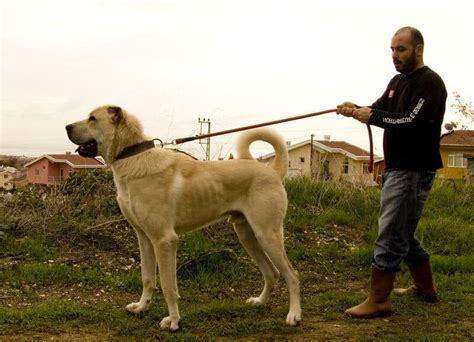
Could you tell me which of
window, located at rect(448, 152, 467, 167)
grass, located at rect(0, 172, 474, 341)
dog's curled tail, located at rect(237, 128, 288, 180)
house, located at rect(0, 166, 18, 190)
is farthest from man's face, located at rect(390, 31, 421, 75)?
window, located at rect(448, 152, 467, 167)

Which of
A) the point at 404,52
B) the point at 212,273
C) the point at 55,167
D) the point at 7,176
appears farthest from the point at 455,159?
the point at 404,52

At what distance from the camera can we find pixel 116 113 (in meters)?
4.53

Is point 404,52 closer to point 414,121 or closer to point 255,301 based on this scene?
point 414,121

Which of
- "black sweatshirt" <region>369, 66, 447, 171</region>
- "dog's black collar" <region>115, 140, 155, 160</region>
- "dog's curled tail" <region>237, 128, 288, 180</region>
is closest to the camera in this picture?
"black sweatshirt" <region>369, 66, 447, 171</region>

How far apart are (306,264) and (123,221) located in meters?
2.37

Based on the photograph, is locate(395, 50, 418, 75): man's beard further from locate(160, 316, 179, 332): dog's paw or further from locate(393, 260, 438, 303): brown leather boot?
locate(160, 316, 179, 332): dog's paw

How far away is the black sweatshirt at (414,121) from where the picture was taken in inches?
174

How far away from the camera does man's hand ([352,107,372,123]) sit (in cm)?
462

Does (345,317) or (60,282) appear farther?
(60,282)

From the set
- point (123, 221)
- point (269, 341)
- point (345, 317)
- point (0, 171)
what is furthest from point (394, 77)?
point (0, 171)

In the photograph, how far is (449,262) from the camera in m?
6.34

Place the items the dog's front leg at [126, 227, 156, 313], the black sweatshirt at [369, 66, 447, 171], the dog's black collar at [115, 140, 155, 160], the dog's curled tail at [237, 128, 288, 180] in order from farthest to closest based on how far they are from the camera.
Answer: the dog's curled tail at [237, 128, 288, 180] → the dog's front leg at [126, 227, 156, 313] → the dog's black collar at [115, 140, 155, 160] → the black sweatshirt at [369, 66, 447, 171]

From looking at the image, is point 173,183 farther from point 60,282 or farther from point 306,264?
point 306,264

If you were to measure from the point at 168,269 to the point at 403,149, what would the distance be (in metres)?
2.25
